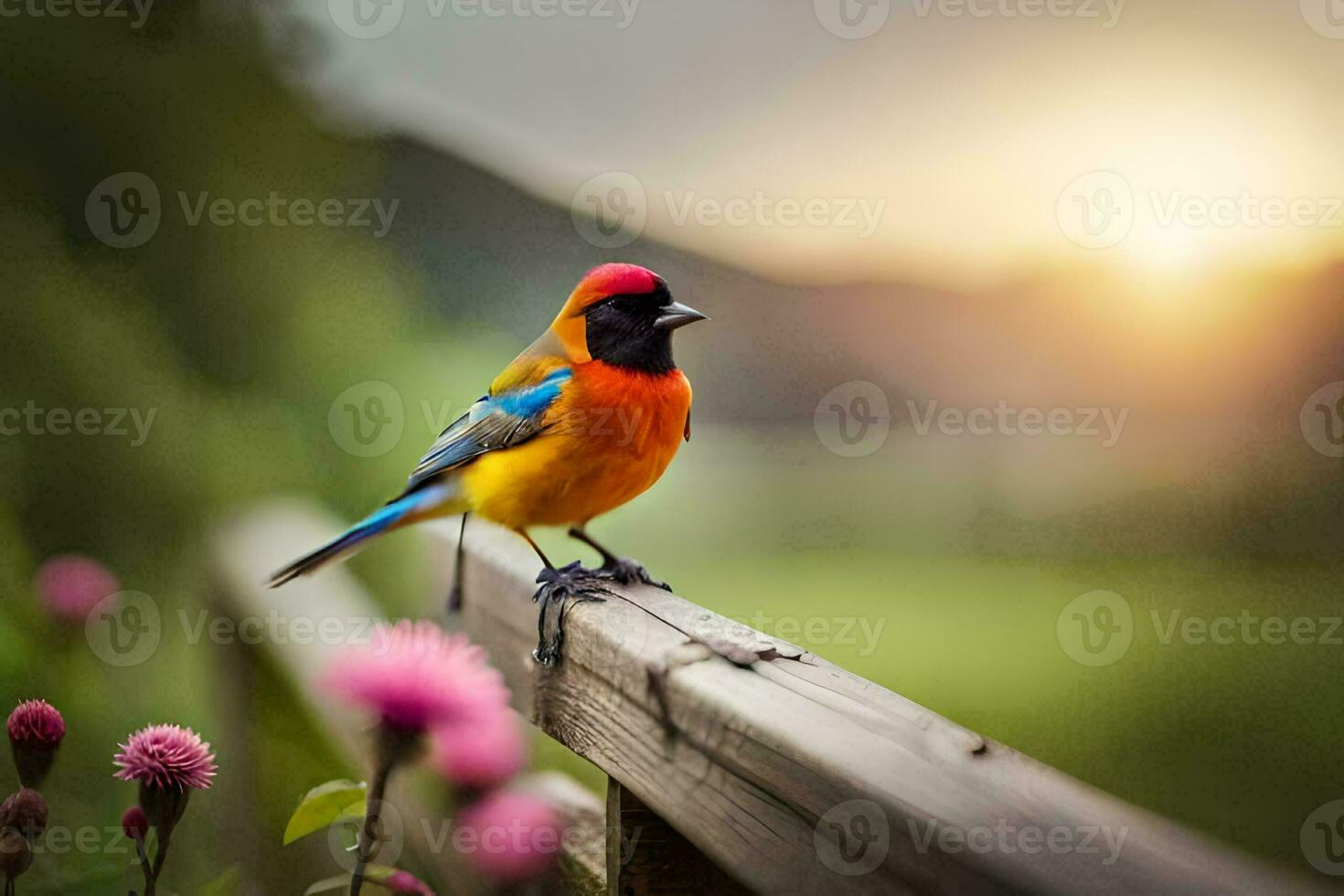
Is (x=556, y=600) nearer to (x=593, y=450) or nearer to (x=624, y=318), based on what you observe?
(x=593, y=450)

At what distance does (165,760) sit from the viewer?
0.88 meters

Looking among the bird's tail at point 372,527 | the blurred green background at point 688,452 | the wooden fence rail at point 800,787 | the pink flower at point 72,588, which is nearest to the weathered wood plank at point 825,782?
the wooden fence rail at point 800,787

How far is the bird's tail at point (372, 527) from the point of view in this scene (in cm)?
130

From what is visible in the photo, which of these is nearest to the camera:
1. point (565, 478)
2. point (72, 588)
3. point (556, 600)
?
point (556, 600)

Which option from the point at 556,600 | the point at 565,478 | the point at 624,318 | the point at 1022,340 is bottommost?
the point at 556,600

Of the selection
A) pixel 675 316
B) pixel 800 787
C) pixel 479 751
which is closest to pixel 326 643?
pixel 479 751

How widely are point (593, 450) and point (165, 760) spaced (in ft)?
1.82

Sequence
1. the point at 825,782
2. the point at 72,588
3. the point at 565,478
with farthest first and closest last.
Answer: the point at 72,588 → the point at 565,478 → the point at 825,782

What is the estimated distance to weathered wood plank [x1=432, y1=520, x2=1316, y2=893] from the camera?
585 millimetres

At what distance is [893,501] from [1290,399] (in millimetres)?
1184

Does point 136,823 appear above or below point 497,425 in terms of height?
below

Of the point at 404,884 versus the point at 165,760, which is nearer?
the point at 165,760

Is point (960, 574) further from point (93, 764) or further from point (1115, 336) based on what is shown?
point (93, 764)

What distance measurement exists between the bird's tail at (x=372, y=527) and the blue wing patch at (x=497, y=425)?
21 millimetres
